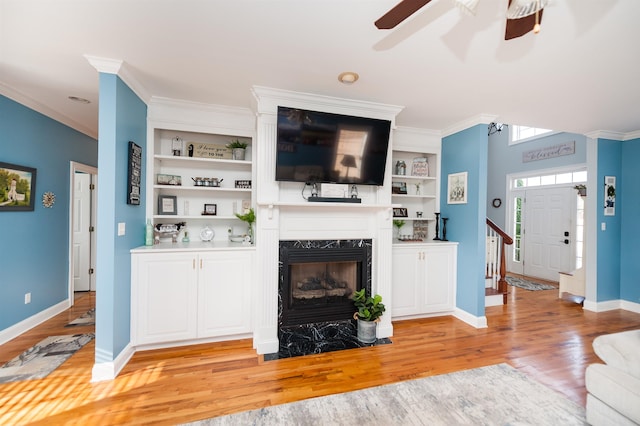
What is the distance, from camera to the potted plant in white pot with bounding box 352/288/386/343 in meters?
2.94

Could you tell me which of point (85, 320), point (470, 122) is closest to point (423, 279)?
point (470, 122)

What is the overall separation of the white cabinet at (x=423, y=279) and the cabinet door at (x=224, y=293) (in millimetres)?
1774

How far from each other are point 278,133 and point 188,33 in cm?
104

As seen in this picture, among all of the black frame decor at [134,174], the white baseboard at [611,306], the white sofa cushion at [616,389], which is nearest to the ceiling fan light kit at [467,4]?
the white sofa cushion at [616,389]

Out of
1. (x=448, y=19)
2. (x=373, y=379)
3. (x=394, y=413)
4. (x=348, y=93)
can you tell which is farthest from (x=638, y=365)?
(x=348, y=93)

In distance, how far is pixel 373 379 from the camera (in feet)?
7.50

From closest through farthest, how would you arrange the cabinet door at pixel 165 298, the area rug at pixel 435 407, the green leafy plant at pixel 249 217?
the area rug at pixel 435 407 → the cabinet door at pixel 165 298 → the green leafy plant at pixel 249 217

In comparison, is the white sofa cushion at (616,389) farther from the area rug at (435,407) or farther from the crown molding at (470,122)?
the crown molding at (470,122)

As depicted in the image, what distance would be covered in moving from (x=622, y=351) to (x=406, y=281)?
1.97 meters

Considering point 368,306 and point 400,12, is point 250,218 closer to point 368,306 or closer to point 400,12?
point 368,306

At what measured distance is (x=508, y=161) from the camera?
6496 mm

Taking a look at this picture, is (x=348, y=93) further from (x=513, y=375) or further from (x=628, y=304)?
(x=628, y=304)

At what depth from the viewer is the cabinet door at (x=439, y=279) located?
3.58m

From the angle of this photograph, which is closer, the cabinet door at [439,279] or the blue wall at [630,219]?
the cabinet door at [439,279]
